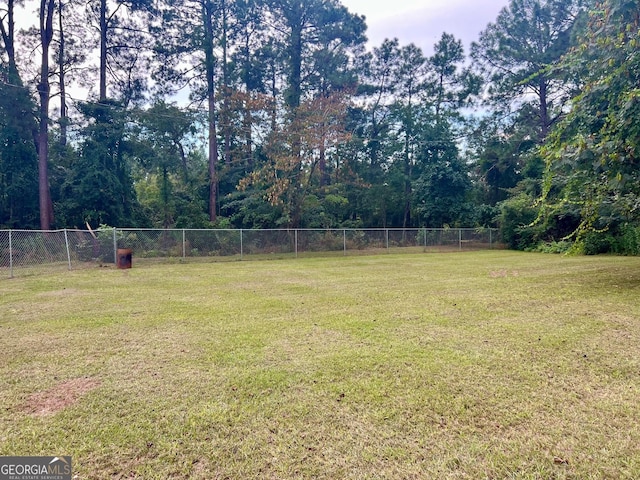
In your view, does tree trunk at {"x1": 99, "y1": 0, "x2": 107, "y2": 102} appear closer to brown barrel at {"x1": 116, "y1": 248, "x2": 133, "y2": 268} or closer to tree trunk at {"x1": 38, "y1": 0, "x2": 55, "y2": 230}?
tree trunk at {"x1": 38, "y1": 0, "x2": 55, "y2": 230}

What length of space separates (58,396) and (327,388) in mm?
2026

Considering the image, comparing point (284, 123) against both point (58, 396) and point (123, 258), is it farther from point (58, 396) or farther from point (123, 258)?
point (58, 396)

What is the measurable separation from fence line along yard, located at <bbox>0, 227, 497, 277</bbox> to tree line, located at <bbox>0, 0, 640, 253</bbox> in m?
2.49

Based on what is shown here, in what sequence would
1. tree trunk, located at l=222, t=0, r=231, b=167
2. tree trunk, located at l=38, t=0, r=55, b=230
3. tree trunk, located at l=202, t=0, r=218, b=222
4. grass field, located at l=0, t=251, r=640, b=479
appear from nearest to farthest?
grass field, located at l=0, t=251, r=640, b=479
tree trunk, located at l=38, t=0, r=55, b=230
tree trunk, located at l=222, t=0, r=231, b=167
tree trunk, located at l=202, t=0, r=218, b=222

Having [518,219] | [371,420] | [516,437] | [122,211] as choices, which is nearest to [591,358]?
[516,437]

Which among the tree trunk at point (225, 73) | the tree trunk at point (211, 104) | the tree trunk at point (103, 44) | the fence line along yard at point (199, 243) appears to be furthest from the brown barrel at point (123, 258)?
the tree trunk at point (103, 44)

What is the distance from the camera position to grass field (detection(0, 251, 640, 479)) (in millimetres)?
1921

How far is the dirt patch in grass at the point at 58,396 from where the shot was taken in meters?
2.44

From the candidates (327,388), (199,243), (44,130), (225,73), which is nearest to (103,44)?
(225,73)

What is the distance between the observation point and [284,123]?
17.5m

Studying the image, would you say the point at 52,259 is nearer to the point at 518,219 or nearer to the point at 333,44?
the point at 518,219

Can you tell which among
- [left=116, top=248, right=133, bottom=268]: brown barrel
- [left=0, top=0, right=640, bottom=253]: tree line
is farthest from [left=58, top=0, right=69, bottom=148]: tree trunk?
[left=116, top=248, right=133, bottom=268]: brown barrel

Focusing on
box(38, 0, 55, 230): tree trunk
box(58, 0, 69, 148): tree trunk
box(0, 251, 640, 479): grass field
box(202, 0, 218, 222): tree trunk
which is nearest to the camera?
box(0, 251, 640, 479): grass field

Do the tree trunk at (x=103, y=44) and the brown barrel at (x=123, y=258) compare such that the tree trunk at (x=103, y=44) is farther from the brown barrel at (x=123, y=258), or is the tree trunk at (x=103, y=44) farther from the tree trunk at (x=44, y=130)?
the brown barrel at (x=123, y=258)
